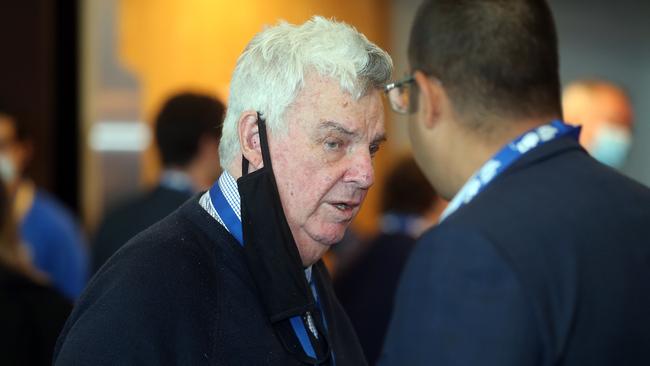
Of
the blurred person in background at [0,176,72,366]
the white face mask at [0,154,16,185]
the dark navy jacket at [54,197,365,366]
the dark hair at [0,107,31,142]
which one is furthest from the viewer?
the dark hair at [0,107,31,142]

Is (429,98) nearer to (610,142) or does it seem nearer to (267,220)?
(267,220)

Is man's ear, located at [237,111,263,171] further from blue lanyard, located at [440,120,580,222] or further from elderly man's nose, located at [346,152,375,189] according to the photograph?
blue lanyard, located at [440,120,580,222]

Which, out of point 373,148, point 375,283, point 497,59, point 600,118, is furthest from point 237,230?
point 600,118

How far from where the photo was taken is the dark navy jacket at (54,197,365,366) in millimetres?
1861

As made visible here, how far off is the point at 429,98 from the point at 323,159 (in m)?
0.29

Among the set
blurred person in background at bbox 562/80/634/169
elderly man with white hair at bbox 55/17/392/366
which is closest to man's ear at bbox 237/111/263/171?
elderly man with white hair at bbox 55/17/392/366

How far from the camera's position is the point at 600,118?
4770 mm

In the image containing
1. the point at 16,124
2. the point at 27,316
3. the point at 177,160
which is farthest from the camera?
the point at 16,124

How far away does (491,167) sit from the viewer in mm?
1972

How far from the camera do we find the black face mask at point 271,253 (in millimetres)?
2023

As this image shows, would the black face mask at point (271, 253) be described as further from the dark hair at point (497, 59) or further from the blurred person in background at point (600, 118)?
the blurred person in background at point (600, 118)

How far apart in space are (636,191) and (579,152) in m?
0.12

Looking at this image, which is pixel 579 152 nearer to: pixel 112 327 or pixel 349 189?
pixel 349 189

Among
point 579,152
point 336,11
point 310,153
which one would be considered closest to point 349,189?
point 310,153
